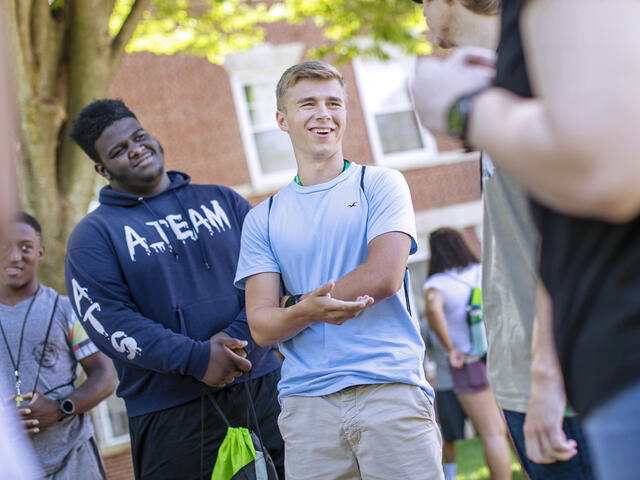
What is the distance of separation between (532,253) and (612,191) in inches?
40.6

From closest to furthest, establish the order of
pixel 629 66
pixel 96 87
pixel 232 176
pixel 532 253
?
pixel 629 66 → pixel 532 253 → pixel 96 87 → pixel 232 176

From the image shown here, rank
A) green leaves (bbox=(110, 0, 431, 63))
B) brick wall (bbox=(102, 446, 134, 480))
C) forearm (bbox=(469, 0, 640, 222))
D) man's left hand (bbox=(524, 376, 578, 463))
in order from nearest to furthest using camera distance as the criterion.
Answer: forearm (bbox=(469, 0, 640, 222)) < man's left hand (bbox=(524, 376, 578, 463)) < green leaves (bbox=(110, 0, 431, 63)) < brick wall (bbox=(102, 446, 134, 480))

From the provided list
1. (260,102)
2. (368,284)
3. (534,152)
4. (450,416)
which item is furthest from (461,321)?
(260,102)

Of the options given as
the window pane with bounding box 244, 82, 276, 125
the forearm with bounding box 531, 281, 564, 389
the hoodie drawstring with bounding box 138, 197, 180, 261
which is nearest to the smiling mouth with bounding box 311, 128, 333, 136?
the hoodie drawstring with bounding box 138, 197, 180, 261

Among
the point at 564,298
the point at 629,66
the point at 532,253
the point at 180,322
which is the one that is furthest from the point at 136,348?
the point at 629,66

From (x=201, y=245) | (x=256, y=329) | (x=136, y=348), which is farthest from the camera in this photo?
(x=201, y=245)

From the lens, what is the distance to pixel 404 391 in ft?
9.41

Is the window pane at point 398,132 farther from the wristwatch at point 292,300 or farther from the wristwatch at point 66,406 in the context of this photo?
the wristwatch at point 292,300

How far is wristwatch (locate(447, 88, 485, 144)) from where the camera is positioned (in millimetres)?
1342

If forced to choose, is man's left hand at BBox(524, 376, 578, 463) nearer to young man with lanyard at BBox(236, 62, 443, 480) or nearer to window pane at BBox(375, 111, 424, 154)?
young man with lanyard at BBox(236, 62, 443, 480)

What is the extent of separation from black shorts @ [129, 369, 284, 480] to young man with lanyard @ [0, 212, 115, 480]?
1.84ft

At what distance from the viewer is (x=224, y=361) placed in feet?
11.6

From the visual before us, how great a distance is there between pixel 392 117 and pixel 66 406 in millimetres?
10814

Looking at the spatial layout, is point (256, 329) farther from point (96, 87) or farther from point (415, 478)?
point (96, 87)
